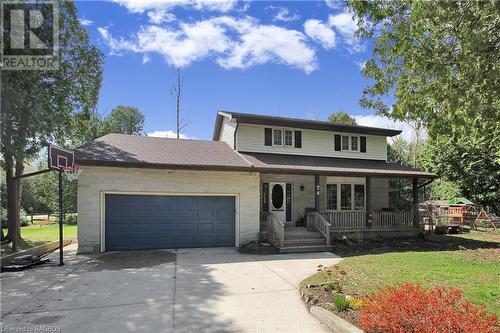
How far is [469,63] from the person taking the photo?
6398mm

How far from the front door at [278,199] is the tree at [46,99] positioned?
9.91 metres

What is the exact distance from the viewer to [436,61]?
7.28 metres

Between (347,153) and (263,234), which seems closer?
(263,234)

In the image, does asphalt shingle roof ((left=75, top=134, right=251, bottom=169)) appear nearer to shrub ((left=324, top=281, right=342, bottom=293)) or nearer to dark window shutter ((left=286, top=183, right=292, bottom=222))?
dark window shutter ((left=286, top=183, right=292, bottom=222))

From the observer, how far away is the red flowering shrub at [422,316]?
3992 millimetres

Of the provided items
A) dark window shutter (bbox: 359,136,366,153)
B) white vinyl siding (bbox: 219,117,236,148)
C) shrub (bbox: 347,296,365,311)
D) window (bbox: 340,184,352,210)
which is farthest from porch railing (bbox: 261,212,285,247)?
dark window shutter (bbox: 359,136,366,153)

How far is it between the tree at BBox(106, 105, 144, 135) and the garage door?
27873mm

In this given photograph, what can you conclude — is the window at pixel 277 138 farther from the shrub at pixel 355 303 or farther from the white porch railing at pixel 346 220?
the shrub at pixel 355 303

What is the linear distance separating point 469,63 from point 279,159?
9.61 m

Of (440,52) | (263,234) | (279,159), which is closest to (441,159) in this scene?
(279,159)

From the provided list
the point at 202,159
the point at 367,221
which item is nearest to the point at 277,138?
the point at 202,159

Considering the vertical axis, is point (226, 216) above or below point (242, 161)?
below

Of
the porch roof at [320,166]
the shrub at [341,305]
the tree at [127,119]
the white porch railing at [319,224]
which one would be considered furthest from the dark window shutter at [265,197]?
the tree at [127,119]

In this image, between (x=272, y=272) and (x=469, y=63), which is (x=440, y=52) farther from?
(x=272, y=272)
